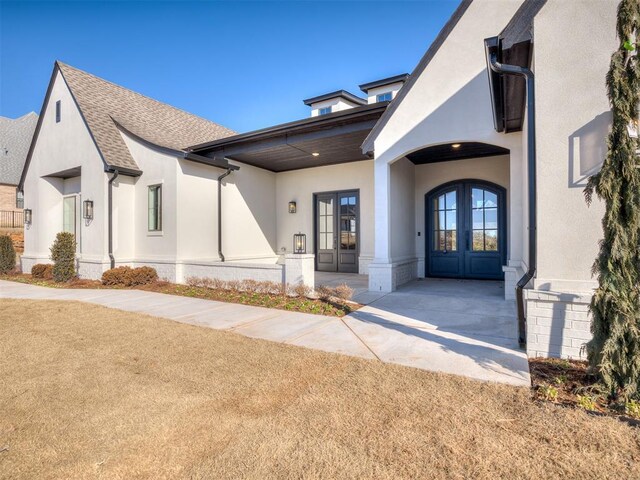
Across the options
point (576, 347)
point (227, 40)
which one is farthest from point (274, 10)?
point (576, 347)

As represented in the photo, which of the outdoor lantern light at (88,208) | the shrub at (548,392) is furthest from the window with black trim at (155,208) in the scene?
the shrub at (548,392)

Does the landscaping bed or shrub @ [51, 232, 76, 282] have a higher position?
shrub @ [51, 232, 76, 282]

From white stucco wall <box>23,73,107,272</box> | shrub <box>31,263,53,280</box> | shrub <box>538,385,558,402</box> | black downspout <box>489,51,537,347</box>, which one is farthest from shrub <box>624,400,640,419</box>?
shrub <box>31,263,53,280</box>

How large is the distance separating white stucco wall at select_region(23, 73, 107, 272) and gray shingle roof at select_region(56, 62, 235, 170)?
357 millimetres

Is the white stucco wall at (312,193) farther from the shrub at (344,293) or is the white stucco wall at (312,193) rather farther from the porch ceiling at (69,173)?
the porch ceiling at (69,173)

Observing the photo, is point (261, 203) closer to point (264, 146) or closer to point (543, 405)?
point (264, 146)

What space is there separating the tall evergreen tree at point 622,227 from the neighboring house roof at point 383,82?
45.8 feet

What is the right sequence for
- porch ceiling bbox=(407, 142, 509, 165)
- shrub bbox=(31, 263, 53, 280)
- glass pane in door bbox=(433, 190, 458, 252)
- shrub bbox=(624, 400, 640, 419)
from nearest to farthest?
shrub bbox=(624, 400, 640, 419)
porch ceiling bbox=(407, 142, 509, 165)
glass pane in door bbox=(433, 190, 458, 252)
shrub bbox=(31, 263, 53, 280)

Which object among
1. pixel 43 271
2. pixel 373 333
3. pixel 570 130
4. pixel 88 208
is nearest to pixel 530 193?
pixel 570 130

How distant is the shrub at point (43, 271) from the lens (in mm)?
10829

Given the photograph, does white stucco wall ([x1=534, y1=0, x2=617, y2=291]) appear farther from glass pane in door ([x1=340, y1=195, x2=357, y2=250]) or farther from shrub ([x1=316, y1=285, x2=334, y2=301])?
glass pane in door ([x1=340, y1=195, x2=357, y2=250])

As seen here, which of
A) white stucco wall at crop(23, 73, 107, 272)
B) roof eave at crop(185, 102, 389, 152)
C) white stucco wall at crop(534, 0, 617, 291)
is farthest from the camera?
white stucco wall at crop(23, 73, 107, 272)

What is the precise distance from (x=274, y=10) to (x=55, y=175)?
366 inches

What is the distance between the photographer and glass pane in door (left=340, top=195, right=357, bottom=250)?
37.1ft
